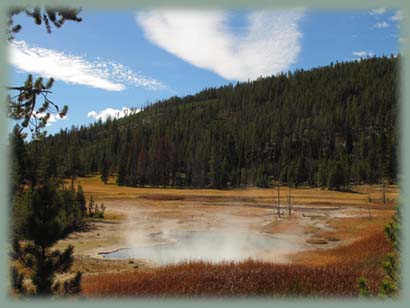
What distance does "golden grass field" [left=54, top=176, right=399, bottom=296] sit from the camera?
10.1 metres

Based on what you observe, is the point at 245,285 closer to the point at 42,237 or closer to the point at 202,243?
the point at 42,237

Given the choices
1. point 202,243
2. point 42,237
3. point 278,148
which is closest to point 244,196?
point 202,243

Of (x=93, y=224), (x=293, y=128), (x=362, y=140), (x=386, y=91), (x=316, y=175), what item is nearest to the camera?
(x=93, y=224)

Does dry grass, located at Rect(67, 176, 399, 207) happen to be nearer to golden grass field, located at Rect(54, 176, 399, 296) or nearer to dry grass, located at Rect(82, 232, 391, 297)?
golden grass field, located at Rect(54, 176, 399, 296)

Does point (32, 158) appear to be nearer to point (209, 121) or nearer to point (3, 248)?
point (3, 248)

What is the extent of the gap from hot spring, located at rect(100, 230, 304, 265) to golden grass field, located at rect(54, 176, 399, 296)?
1.29m

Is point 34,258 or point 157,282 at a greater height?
point 34,258

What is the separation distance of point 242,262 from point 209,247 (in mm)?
12879

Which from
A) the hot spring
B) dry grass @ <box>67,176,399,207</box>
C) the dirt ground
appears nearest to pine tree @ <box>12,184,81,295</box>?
the dirt ground

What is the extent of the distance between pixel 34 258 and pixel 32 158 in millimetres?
2523

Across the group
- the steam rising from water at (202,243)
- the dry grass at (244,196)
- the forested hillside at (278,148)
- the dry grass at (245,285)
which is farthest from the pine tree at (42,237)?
the forested hillside at (278,148)

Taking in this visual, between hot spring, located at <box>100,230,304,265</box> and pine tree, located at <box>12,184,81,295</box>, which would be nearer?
pine tree, located at <box>12,184,81,295</box>

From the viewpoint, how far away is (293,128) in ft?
508

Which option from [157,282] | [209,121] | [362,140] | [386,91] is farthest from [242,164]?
[157,282]
